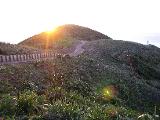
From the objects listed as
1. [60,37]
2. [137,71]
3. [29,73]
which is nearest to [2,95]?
[29,73]

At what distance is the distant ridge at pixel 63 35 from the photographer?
98.4 m

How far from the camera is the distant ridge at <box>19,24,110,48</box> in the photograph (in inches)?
3873

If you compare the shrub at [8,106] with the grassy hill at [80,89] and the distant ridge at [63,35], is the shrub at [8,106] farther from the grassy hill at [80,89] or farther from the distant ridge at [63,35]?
→ the distant ridge at [63,35]

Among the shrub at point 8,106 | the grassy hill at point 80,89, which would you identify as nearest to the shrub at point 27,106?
the grassy hill at point 80,89

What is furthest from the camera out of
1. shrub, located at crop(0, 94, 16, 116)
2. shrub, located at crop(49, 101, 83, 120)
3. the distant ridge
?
the distant ridge

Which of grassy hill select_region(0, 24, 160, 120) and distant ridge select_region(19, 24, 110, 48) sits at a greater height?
distant ridge select_region(19, 24, 110, 48)

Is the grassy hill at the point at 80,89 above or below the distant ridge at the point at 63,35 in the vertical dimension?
below

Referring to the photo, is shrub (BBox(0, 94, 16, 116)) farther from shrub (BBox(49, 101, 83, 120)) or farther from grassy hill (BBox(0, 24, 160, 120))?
shrub (BBox(49, 101, 83, 120))

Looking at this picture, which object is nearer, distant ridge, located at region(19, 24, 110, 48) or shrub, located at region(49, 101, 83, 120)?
shrub, located at region(49, 101, 83, 120)

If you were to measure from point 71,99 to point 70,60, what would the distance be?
82.1 ft

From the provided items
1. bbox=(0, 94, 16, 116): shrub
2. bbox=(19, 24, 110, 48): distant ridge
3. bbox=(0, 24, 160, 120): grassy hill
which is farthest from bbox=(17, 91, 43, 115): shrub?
bbox=(19, 24, 110, 48): distant ridge

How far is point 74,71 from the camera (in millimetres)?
46250

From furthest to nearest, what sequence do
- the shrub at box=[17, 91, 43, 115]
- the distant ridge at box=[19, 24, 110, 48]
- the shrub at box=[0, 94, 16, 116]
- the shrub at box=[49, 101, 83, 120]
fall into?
1. the distant ridge at box=[19, 24, 110, 48]
2. the shrub at box=[17, 91, 43, 115]
3. the shrub at box=[0, 94, 16, 116]
4. the shrub at box=[49, 101, 83, 120]

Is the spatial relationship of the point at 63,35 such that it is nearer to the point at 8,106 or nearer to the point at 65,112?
the point at 8,106
